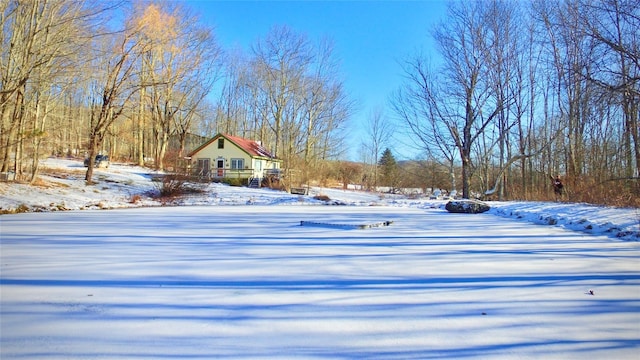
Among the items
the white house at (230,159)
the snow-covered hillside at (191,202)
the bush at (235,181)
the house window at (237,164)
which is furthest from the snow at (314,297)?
the house window at (237,164)

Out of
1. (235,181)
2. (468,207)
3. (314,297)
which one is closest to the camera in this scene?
(314,297)

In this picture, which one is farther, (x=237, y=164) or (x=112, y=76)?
(x=237, y=164)

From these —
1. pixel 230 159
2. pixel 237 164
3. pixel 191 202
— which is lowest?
pixel 191 202

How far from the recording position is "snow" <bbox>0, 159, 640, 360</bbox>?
7.30 feet

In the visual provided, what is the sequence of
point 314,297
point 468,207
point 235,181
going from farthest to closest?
1. point 235,181
2. point 468,207
3. point 314,297

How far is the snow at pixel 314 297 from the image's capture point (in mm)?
2227

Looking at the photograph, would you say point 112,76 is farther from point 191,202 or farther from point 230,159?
point 230,159

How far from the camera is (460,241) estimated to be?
21.1 feet

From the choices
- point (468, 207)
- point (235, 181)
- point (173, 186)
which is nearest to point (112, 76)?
point (173, 186)

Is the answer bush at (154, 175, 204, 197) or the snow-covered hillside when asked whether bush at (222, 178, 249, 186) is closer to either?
the snow-covered hillside

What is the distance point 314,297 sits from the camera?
3148 mm

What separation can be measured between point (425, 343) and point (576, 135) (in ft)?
70.9

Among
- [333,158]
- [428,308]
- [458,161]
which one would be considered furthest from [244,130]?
[428,308]

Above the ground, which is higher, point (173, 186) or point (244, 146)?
point (244, 146)
